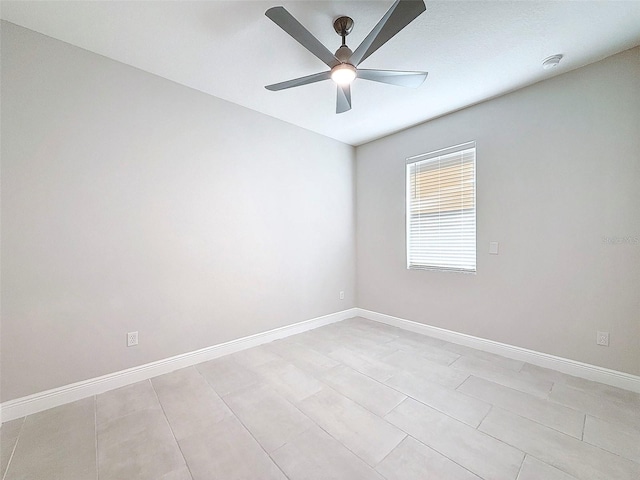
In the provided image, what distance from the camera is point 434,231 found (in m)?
3.42

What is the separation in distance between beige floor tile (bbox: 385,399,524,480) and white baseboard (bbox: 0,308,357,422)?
5.82 feet

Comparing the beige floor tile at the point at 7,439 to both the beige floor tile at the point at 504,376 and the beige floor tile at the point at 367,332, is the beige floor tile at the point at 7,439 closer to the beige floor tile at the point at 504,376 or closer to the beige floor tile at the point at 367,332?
the beige floor tile at the point at 367,332

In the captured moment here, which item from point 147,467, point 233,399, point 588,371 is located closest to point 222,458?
point 147,467

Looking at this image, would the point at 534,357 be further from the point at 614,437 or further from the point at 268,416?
the point at 268,416

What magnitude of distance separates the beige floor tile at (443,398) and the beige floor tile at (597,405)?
63 centimetres

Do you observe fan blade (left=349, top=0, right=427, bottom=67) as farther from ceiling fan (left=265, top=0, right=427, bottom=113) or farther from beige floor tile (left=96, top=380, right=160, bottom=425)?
beige floor tile (left=96, top=380, right=160, bottom=425)

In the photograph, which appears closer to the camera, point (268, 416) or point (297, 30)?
point (297, 30)

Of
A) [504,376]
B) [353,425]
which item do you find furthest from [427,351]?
[353,425]

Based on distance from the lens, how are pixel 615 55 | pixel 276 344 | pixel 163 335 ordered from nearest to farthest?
pixel 615 55 < pixel 163 335 < pixel 276 344

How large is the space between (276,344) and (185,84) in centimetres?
293

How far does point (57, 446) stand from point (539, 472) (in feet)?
8.99

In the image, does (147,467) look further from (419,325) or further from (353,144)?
(353,144)

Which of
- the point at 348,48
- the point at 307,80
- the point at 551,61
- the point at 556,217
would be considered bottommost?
the point at 556,217

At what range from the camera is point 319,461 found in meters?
1.48
